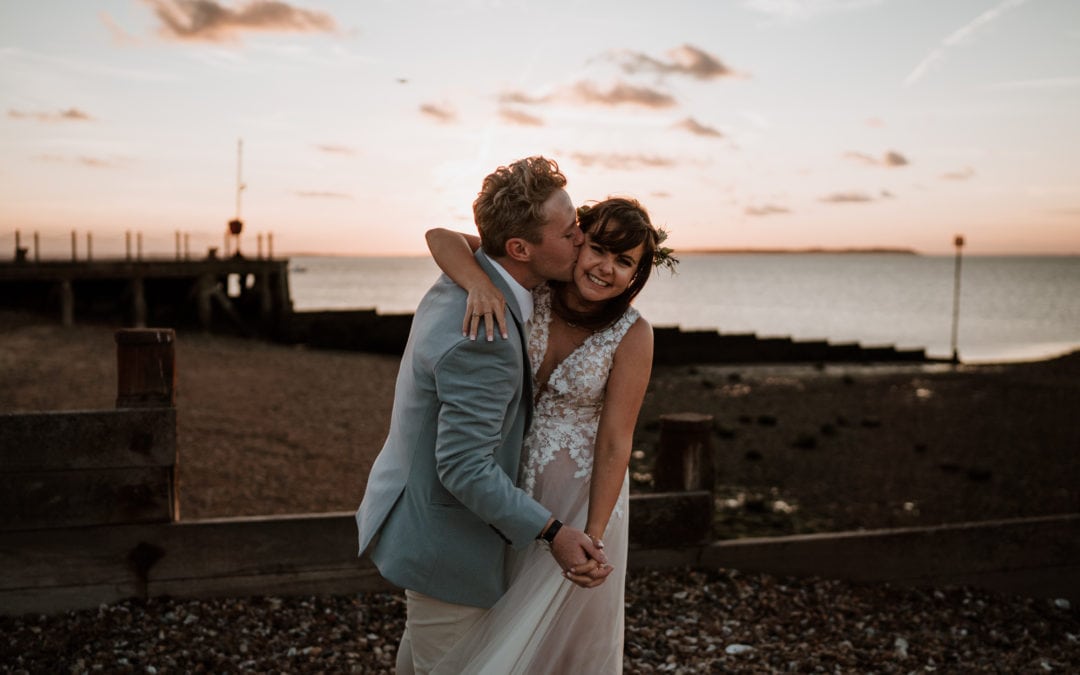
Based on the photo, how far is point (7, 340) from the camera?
64.0 feet

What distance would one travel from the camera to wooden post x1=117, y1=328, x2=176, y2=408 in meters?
4.38

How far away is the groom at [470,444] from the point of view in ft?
7.76

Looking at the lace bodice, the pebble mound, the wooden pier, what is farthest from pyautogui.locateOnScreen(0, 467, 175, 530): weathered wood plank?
the wooden pier

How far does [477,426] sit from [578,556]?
51 cm

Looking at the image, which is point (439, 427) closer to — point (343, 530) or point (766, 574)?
point (343, 530)

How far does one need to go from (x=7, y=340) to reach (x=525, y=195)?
2089cm

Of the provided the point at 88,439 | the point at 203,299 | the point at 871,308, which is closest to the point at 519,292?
the point at 88,439

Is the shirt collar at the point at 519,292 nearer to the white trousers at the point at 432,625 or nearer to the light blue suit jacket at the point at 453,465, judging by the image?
the light blue suit jacket at the point at 453,465

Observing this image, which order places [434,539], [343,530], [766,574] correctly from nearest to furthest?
1. [434,539]
2. [343,530]
3. [766,574]

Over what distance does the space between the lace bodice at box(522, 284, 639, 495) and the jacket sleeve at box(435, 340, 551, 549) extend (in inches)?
18.5

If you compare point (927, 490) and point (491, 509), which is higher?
point (491, 509)

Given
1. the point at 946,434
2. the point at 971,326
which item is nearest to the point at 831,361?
the point at 946,434

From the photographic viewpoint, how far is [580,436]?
2.93 metres

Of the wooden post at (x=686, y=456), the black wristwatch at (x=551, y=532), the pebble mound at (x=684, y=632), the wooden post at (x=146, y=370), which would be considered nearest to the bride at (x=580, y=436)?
the black wristwatch at (x=551, y=532)
